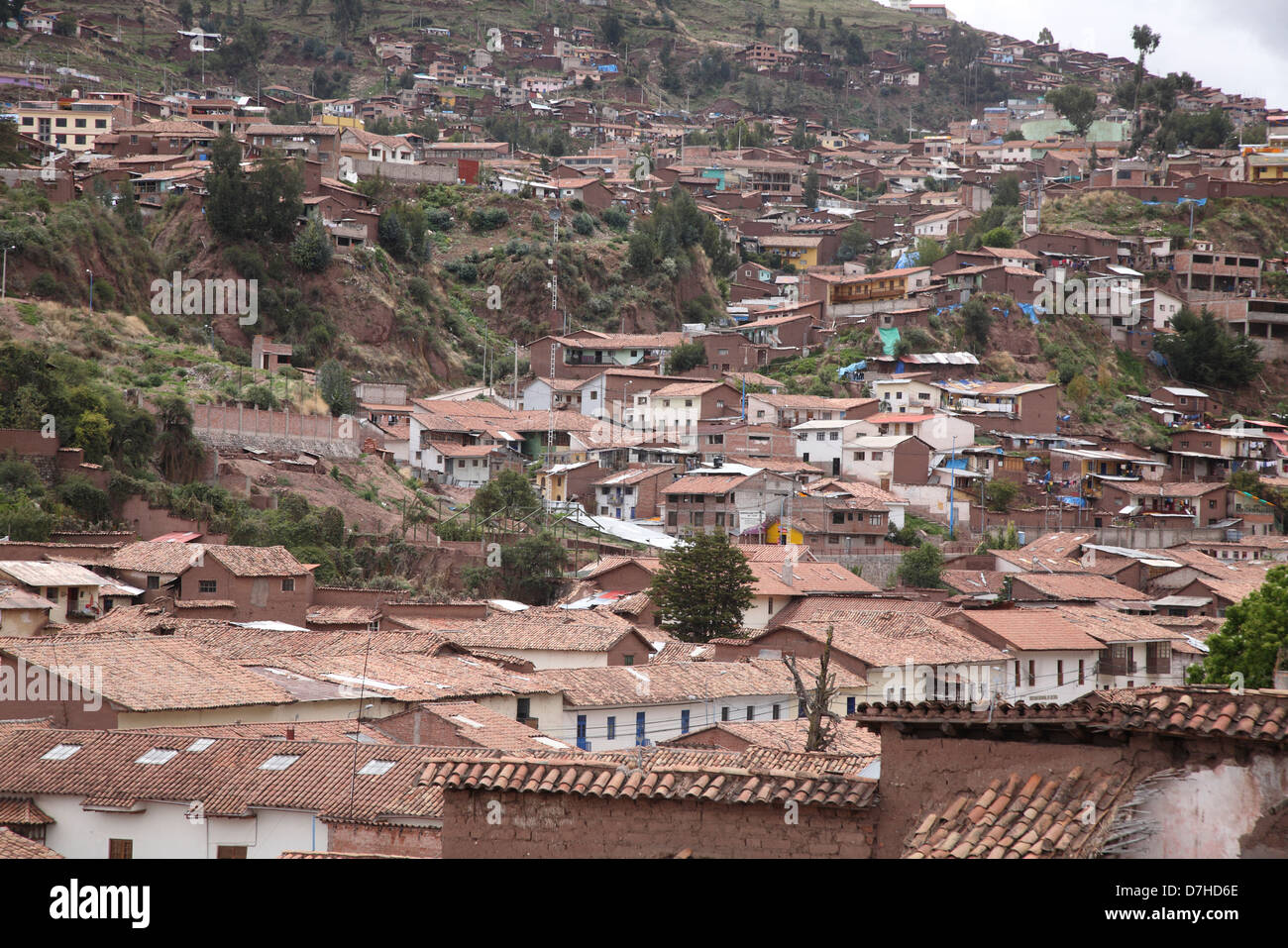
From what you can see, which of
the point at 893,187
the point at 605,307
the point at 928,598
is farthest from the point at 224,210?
the point at 893,187

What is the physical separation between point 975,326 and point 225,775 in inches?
2323

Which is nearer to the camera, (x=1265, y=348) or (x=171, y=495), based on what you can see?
(x=171, y=495)

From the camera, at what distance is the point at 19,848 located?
49.0 feet

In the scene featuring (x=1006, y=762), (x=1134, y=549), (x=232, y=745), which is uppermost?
(x=1006, y=762)

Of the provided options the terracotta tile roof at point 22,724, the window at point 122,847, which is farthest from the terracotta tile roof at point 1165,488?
the window at point 122,847

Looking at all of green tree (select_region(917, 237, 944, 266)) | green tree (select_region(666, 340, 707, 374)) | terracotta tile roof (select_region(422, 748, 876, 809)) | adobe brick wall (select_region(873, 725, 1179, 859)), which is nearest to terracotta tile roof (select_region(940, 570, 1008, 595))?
green tree (select_region(666, 340, 707, 374))

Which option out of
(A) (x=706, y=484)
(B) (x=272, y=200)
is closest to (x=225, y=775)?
(A) (x=706, y=484)

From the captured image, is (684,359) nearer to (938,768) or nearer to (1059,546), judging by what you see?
(1059,546)

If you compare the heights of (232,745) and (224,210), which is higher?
(224,210)

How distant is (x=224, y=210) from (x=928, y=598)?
35.5 metres

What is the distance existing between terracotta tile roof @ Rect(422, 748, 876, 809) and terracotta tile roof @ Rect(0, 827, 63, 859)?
5.56m

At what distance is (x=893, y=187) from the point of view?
116 metres

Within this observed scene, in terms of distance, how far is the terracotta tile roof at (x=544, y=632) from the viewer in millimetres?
33469
